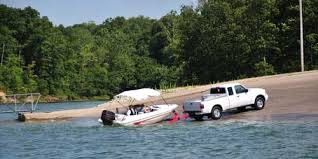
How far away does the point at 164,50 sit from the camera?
151125mm

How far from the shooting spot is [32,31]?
500 feet

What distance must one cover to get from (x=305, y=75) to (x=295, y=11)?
83.6ft

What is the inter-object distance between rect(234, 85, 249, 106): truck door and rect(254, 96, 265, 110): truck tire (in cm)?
87

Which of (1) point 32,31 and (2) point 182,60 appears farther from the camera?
(1) point 32,31

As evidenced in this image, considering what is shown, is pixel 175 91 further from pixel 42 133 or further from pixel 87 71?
pixel 87 71

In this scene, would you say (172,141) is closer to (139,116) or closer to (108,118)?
(139,116)

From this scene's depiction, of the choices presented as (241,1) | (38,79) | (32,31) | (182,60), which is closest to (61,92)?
(38,79)

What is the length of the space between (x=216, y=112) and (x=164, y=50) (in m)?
112

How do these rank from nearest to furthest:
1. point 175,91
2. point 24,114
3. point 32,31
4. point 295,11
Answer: point 24,114
point 175,91
point 295,11
point 32,31

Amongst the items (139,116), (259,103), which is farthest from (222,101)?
(139,116)

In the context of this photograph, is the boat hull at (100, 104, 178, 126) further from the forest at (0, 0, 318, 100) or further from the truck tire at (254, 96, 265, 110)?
the forest at (0, 0, 318, 100)

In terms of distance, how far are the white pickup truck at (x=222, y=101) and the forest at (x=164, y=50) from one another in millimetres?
36800

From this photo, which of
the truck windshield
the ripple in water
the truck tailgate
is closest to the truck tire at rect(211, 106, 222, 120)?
the ripple in water

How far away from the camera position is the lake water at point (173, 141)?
27922 mm
